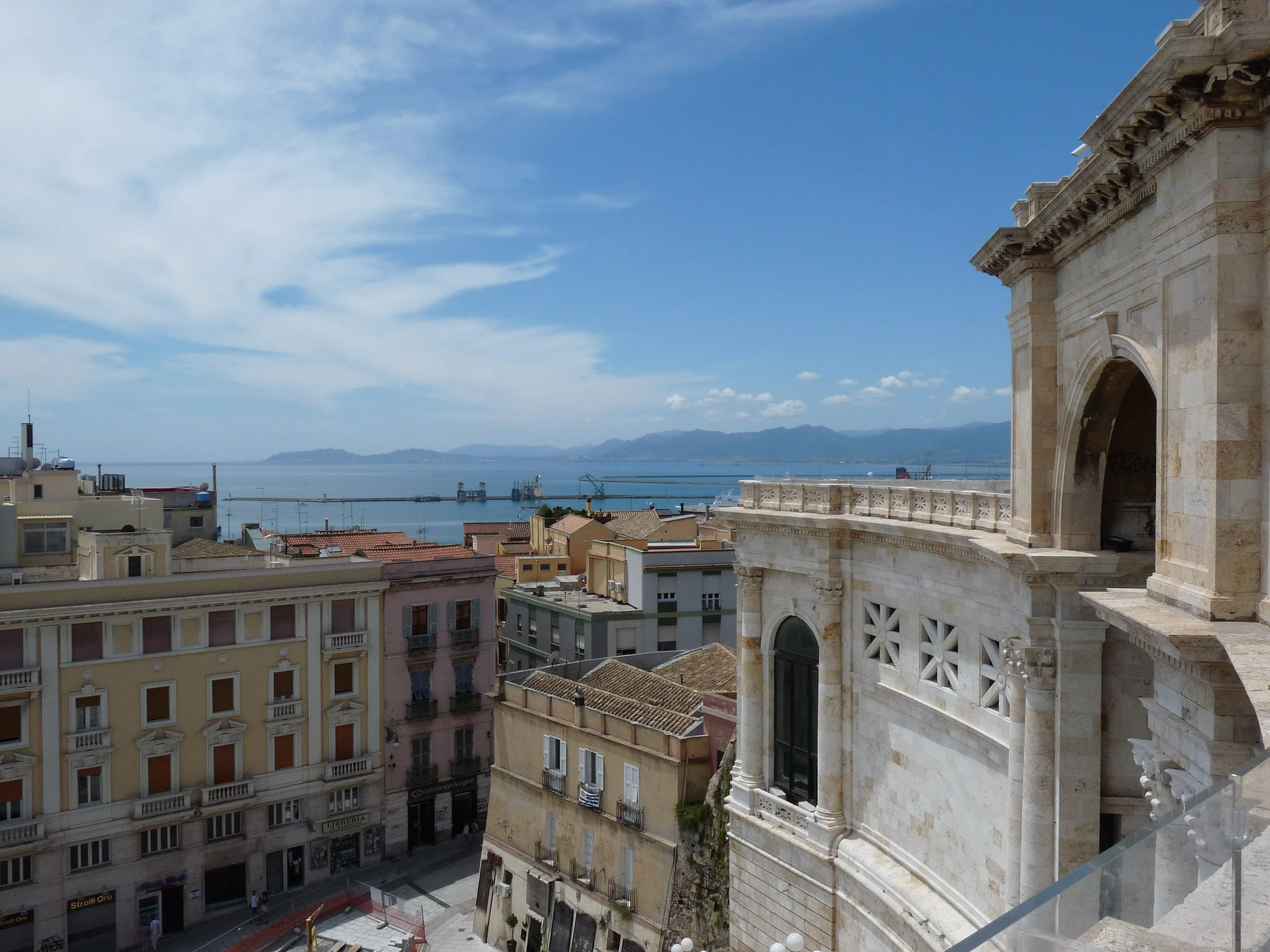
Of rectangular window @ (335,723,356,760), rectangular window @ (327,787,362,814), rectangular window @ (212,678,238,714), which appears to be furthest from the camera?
rectangular window @ (335,723,356,760)

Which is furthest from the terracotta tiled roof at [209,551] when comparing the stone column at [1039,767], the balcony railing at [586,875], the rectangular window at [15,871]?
the stone column at [1039,767]

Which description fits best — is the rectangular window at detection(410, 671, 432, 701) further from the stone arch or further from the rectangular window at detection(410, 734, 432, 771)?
the stone arch

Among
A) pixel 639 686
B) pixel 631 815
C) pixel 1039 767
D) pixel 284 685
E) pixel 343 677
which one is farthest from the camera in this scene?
pixel 343 677

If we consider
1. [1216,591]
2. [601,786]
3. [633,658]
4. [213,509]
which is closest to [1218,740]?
[1216,591]

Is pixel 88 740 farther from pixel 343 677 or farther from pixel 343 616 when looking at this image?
pixel 343 616

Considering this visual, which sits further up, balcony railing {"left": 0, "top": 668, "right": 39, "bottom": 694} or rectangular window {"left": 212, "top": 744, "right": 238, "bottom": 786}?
balcony railing {"left": 0, "top": 668, "right": 39, "bottom": 694}

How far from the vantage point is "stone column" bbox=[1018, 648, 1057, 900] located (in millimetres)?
13859

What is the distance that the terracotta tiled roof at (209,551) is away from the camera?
119 feet

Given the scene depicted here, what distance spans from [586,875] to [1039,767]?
17.5m

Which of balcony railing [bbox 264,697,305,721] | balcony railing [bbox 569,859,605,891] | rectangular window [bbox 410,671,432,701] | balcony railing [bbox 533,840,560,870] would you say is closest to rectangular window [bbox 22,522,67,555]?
balcony railing [bbox 264,697,305,721]

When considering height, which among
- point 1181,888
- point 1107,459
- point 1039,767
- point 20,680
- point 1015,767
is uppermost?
point 1107,459

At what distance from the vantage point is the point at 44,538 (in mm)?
34625

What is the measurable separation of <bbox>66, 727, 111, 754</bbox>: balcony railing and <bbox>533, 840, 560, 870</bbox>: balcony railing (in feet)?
45.3

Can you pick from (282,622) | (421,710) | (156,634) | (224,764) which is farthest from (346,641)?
(156,634)
